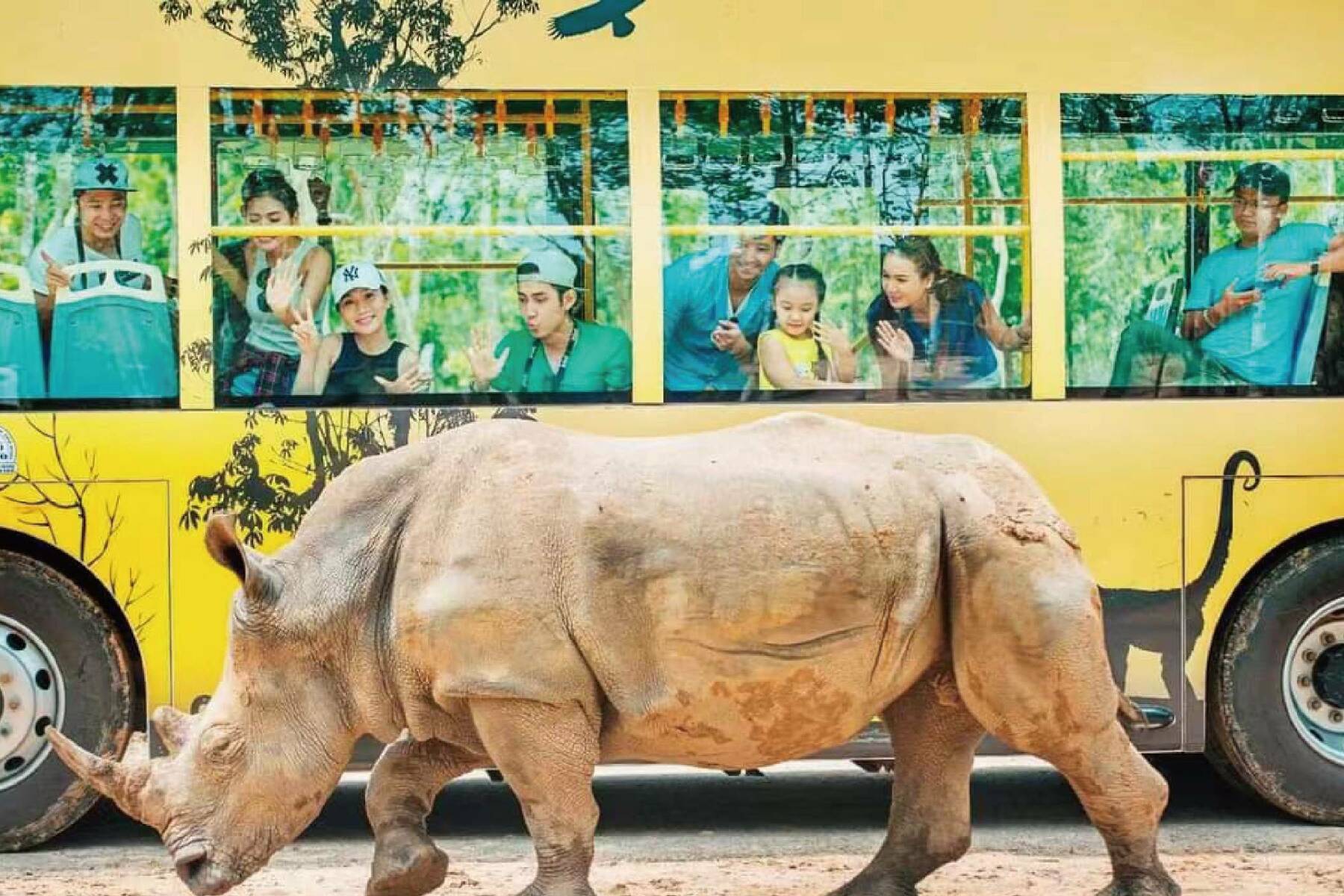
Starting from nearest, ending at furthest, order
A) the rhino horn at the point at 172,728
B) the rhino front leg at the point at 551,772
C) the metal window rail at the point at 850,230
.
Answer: the rhino front leg at the point at 551,772, the rhino horn at the point at 172,728, the metal window rail at the point at 850,230

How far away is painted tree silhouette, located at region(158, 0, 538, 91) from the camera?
318 inches

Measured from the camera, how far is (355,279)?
26.5 feet

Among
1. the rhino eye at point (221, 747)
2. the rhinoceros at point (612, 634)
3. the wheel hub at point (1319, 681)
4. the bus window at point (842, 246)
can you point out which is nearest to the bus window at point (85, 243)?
the bus window at point (842, 246)

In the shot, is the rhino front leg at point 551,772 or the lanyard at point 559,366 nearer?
the rhino front leg at point 551,772

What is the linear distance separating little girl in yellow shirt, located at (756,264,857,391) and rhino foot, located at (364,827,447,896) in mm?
2578

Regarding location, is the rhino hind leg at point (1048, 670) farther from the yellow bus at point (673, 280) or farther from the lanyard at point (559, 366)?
the lanyard at point (559, 366)

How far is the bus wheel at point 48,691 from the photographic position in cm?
802

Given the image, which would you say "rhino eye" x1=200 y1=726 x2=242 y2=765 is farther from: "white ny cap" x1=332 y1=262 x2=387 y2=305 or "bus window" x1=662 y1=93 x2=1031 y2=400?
"bus window" x1=662 y1=93 x2=1031 y2=400

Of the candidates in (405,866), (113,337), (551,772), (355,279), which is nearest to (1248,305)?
(355,279)

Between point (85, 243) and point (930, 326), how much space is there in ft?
10.1

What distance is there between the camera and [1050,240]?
8.30 m

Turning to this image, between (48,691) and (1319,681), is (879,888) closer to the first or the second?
(1319,681)

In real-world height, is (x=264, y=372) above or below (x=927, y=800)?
above

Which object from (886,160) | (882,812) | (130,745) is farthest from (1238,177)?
(130,745)
